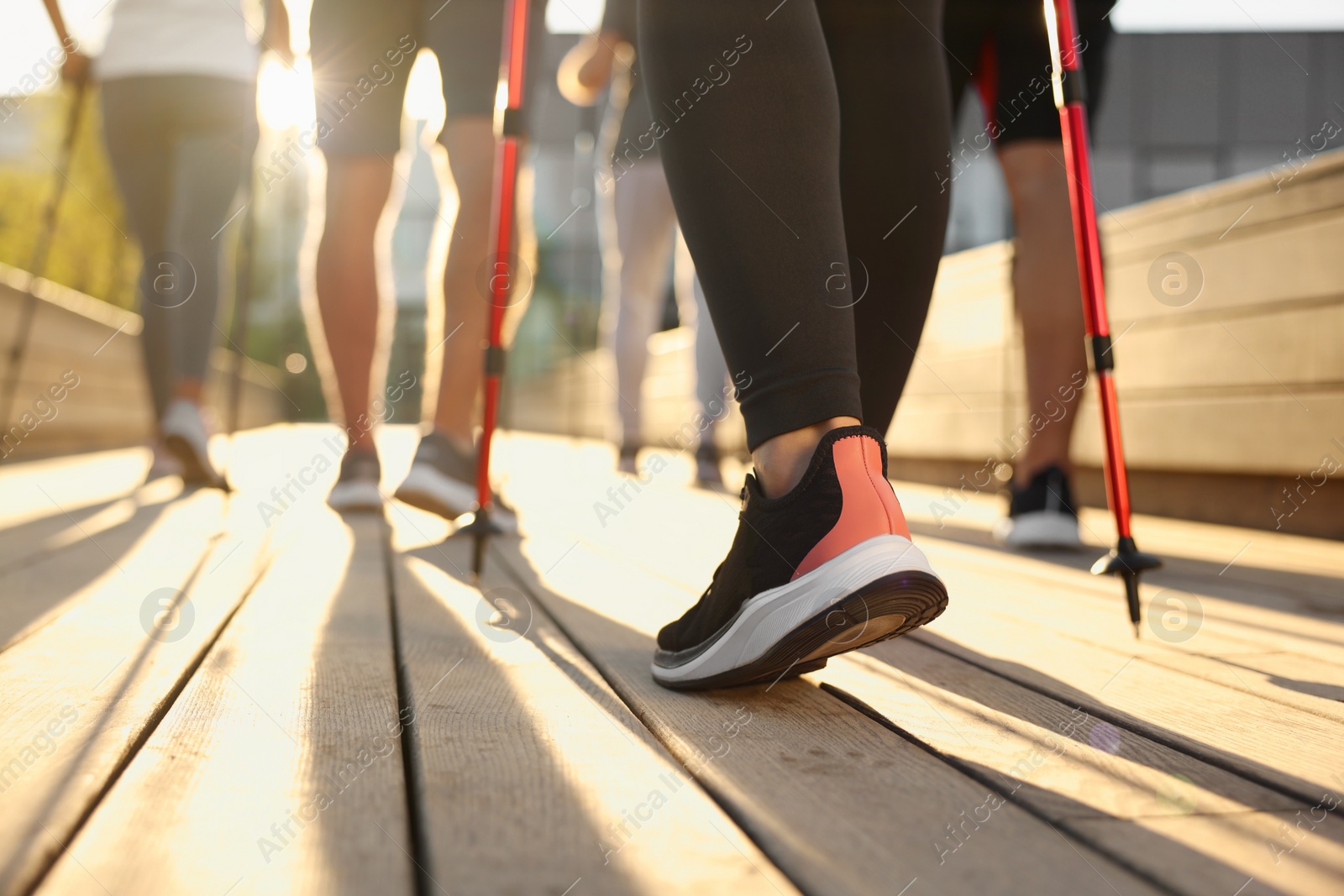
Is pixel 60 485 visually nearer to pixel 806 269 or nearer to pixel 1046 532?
pixel 1046 532

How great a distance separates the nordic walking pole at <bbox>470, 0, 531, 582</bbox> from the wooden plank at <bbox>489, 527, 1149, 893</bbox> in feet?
1.60

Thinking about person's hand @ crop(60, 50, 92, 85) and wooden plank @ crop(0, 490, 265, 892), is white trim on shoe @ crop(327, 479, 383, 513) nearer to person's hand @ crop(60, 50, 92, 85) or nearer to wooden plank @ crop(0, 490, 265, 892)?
wooden plank @ crop(0, 490, 265, 892)

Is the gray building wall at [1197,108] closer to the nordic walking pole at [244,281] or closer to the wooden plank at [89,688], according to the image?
the nordic walking pole at [244,281]

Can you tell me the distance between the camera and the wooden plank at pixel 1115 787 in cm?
55

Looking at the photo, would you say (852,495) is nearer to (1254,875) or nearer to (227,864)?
(1254,875)

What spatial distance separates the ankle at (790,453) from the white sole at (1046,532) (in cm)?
129

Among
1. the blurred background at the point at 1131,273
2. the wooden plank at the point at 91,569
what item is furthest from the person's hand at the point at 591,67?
the wooden plank at the point at 91,569

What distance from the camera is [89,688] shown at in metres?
0.85

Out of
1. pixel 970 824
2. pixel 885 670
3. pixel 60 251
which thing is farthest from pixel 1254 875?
pixel 60 251

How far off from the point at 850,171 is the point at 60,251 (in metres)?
13.9

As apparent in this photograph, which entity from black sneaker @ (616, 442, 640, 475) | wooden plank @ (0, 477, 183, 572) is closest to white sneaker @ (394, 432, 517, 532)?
wooden plank @ (0, 477, 183, 572)

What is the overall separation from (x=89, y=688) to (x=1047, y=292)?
1.82 meters

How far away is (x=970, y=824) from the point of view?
23.7 inches

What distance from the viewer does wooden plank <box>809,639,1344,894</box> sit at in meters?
0.55
